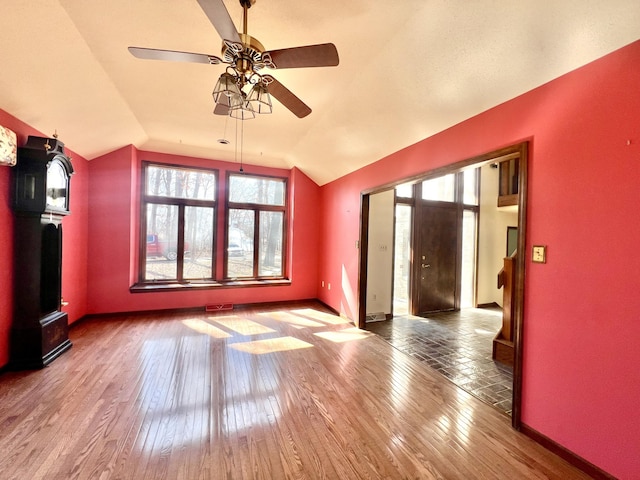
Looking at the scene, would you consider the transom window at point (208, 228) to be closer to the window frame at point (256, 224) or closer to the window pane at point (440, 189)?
the window frame at point (256, 224)

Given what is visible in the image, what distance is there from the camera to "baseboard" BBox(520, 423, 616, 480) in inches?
61.6

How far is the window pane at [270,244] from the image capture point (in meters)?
5.59

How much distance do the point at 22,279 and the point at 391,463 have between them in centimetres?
383

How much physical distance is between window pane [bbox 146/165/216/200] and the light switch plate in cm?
499

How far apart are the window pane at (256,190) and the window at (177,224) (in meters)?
0.40

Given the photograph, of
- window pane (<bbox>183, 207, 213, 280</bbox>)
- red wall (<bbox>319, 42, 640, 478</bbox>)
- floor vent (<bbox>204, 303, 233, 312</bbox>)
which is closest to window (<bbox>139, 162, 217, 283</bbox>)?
window pane (<bbox>183, 207, 213, 280</bbox>)

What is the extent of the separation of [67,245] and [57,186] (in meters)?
1.07

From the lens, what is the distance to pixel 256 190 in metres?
5.52

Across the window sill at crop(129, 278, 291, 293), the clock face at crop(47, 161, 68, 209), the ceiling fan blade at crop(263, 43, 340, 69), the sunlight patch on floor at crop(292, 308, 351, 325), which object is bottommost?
the sunlight patch on floor at crop(292, 308, 351, 325)

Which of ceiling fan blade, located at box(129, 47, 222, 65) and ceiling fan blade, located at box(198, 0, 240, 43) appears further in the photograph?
ceiling fan blade, located at box(129, 47, 222, 65)

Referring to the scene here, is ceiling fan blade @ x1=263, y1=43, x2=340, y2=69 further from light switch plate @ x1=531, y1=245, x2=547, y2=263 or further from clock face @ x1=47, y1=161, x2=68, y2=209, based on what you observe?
clock face @ x1=47, y1=161, x2=68, y2=209

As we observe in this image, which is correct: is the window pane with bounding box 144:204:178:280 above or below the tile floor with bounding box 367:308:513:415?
above

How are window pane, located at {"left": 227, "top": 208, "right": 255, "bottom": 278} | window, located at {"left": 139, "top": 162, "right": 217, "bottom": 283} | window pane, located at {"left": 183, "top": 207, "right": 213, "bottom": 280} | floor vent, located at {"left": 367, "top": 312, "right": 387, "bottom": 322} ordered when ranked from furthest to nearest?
window pane, located at {"left": 227, "top": 208, "right": 255, "bottom": 278}
window pane, located at {"left": 183, "top": 207, "right": 213, "bottom": 280}
window, located at {"left": 139, "top": 162, "right": 217, "bottom": 283}
floor vent, located at {"left": 367, "top": 312, "right": 387, "bottom": 322}

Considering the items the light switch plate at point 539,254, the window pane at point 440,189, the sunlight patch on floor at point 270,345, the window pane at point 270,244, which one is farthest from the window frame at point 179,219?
the light switch plate at point 539,254
